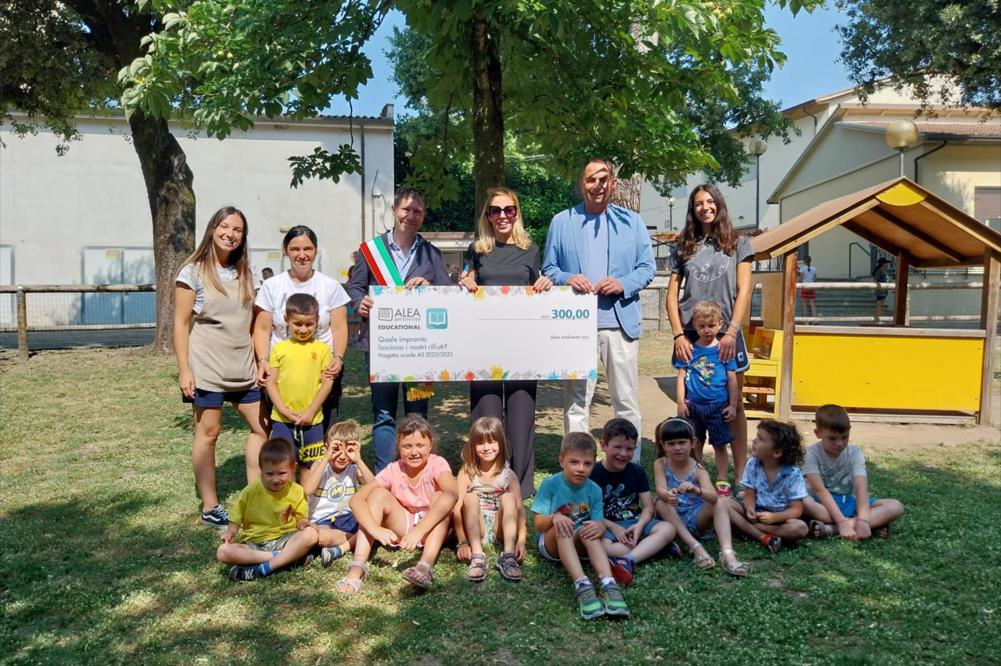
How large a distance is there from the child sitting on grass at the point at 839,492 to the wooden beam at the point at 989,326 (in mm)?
4520

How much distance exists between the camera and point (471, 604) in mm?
3758

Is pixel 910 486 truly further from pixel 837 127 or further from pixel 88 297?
pixel 837 127

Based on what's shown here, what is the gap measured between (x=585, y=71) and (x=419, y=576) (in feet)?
16.4

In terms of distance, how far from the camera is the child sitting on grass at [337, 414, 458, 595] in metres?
4.14

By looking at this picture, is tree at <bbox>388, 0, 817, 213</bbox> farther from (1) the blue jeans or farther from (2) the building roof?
(2) the building roof

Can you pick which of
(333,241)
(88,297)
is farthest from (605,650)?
(333,241)

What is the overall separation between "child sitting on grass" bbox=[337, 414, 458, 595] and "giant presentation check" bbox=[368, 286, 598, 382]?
25.7 inches

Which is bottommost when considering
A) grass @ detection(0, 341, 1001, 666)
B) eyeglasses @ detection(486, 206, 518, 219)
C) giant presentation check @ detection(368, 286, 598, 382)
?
grass @ detection(0, 341, 1001, 666)

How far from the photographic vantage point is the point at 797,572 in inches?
162

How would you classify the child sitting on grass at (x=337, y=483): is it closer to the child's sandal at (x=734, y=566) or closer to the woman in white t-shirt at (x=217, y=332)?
the woman in white t-shirt at (x=217, y=332)

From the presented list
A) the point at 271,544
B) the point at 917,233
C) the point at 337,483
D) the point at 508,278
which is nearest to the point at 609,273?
the point at 508,278

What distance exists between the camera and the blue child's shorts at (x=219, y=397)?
4.80m

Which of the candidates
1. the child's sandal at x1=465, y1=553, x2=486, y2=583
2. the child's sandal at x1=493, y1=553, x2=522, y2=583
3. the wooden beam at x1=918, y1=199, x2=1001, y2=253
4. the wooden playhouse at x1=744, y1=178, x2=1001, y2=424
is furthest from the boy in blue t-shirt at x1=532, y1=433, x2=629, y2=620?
the wooden beam at x1=918, y1=199, x2=1001, y2=253

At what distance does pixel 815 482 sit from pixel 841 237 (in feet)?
83.1
